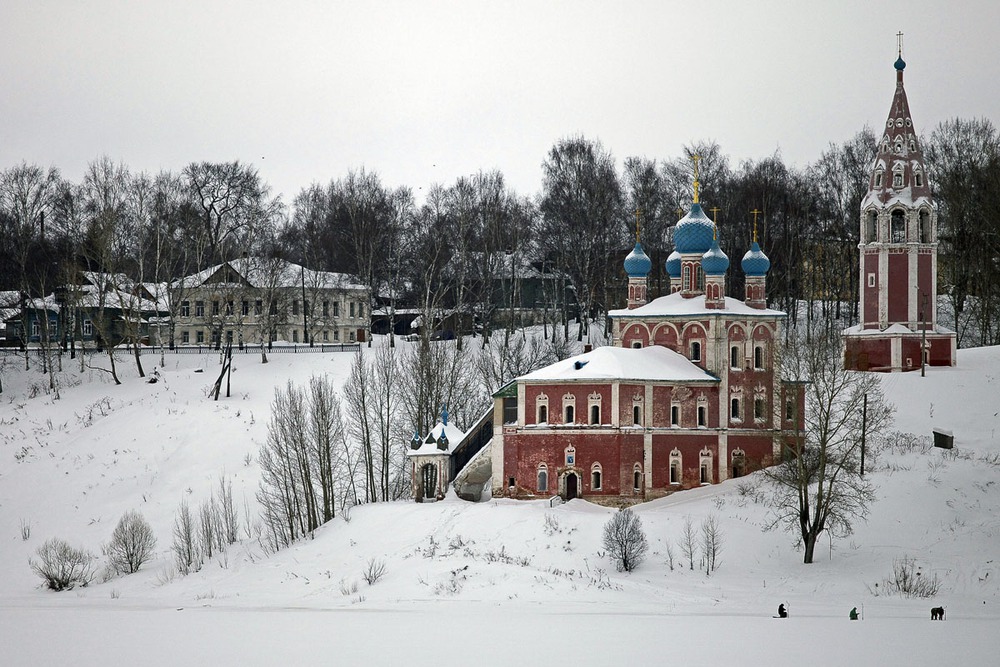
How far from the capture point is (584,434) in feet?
113

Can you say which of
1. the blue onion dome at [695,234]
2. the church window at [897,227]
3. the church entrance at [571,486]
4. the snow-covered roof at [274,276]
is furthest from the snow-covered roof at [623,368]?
the snow-covered roof at [274,276]

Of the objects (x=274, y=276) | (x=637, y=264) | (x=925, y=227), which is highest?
(x=925, y=227)

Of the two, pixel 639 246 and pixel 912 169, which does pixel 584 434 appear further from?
pixel 912 169

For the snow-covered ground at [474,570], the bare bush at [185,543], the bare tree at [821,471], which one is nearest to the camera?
the snow-covered ground at [474,570]

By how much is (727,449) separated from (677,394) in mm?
2316

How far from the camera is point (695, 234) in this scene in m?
38.9

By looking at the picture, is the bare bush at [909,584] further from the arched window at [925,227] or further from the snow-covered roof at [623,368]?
the arched window at [925,227]

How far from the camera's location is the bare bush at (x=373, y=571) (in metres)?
27.9

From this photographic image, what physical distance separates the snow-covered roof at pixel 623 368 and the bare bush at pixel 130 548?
473 inches

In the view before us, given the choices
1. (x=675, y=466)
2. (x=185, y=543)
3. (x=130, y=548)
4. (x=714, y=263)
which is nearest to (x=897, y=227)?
(x=714, y=263)

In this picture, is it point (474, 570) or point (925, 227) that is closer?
point (474, 570)

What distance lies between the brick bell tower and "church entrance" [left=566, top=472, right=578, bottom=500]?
13345 mm

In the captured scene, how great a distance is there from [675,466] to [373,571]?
10803 mm

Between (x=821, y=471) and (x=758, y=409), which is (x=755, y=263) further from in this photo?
(x=821, y=471)
